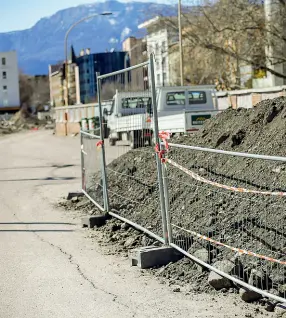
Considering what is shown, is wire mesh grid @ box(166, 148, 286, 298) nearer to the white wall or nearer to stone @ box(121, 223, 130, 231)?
stone @ box(121, 223, 130, 231)

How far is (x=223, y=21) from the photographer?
35938 millimetres

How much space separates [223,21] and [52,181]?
68.5 feet

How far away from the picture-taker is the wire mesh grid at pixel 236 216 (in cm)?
613

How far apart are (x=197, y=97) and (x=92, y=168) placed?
470 inches

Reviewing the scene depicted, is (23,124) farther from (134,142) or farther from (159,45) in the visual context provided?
(134,142)

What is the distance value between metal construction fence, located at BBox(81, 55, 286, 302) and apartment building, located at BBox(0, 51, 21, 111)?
166 metres

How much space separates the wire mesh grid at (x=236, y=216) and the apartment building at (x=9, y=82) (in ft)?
552

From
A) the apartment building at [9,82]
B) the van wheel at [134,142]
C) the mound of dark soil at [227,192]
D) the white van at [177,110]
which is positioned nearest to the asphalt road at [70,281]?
the mound of dark soil at [227,192]

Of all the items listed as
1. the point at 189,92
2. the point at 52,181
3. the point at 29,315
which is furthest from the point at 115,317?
the point at 189,92

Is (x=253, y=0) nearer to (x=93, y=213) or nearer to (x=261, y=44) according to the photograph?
(x=261, y=44)

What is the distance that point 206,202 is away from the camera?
301 inches

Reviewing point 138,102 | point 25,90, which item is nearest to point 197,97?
point 138,102

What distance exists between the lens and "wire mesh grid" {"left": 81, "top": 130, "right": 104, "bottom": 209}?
1180 cm

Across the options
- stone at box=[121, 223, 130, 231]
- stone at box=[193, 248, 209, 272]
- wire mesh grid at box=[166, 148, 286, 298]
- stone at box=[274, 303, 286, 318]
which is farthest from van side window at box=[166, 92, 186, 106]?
stone at box=[274, 303, 286, 318]
